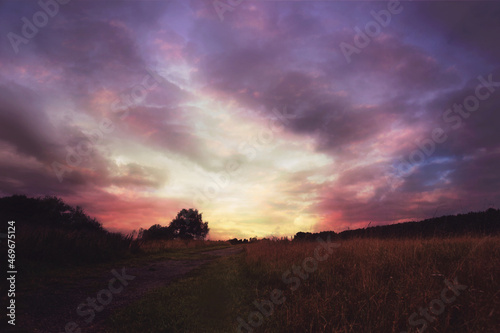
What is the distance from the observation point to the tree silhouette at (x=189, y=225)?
252ft

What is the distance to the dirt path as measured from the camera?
4.44m

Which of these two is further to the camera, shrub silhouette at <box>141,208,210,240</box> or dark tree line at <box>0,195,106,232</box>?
shrub silhouette at <box>141,208,210,240</box>

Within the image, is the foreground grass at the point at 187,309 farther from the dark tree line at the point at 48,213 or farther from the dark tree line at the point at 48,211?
the dark tree line at the point at 48,211

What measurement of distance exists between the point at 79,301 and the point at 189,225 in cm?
7614

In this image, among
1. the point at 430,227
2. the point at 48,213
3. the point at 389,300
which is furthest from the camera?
the point at 48,213

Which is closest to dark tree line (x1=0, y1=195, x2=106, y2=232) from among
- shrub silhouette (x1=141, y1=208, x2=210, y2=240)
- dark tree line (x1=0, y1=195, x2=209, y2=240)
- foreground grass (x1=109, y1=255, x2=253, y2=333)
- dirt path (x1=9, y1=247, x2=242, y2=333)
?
dark tree line (x1=0, y1=195, x2=209, y2=240)

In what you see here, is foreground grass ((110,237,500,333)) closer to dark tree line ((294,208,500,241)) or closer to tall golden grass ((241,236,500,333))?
tall golden grass ((241,236,500,333))

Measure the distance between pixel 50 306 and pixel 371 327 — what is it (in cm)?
654

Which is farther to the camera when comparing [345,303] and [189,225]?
[189,225]

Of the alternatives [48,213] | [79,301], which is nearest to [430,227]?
[79,301]

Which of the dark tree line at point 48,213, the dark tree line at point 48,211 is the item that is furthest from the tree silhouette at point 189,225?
the dark tree line at point 48,211

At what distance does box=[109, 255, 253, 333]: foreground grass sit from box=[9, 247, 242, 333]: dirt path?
0.46 meters

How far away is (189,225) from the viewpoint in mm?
78688

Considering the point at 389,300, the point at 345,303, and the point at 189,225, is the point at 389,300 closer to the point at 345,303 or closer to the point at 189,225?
the point at 345,303
